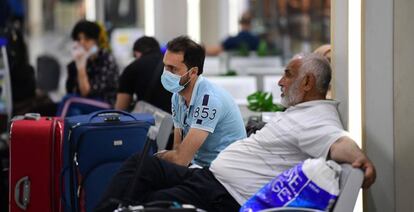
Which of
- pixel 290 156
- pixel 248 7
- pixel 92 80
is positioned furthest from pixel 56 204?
pixel 248 7

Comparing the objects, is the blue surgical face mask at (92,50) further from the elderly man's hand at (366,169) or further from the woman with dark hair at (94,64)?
the elderly man's hand at (366,169)

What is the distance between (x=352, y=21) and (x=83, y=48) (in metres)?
3.57

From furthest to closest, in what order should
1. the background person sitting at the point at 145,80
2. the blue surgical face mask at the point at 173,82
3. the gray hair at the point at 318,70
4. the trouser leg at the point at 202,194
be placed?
the background person sitting at the point at 145,80 → the blue surgical face mask at the point at 173,82 → the trouser leg at the point at 202,194 → the gray hair at the point at 318,70

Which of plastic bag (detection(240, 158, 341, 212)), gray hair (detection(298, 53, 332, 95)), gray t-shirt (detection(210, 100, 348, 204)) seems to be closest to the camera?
plastic bag (detection(240, 158, 341, 212))

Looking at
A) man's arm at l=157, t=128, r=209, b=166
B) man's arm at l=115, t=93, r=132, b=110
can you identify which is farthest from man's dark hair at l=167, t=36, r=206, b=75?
man's arm at l=115, t=93, r=132, b=110

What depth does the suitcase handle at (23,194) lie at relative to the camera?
537 cm

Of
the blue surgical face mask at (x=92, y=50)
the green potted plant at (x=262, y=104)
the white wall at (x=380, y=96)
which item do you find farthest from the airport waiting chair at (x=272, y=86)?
the white wall at (x=380, y=96)

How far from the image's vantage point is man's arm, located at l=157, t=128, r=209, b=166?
4.71m

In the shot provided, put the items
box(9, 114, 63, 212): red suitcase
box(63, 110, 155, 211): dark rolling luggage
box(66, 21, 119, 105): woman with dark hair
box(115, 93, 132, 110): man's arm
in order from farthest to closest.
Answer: box(66, 21, 119, 105): woman with dark hair
box(115, 93, 132, 110): man's arm
box(9, 114, 63, 212): red suitcase
box(63, 110, 155, 211): dark rolling luggage

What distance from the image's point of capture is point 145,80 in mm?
6945

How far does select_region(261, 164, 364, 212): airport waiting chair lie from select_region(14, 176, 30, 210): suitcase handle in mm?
2058

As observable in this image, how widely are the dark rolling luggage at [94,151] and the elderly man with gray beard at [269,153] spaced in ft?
2.40

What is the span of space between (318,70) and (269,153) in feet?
1.34

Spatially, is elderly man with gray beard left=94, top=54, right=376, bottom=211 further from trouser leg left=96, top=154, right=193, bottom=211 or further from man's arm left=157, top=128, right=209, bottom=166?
man's arm left=157, top=128, right=209, bottom=166
